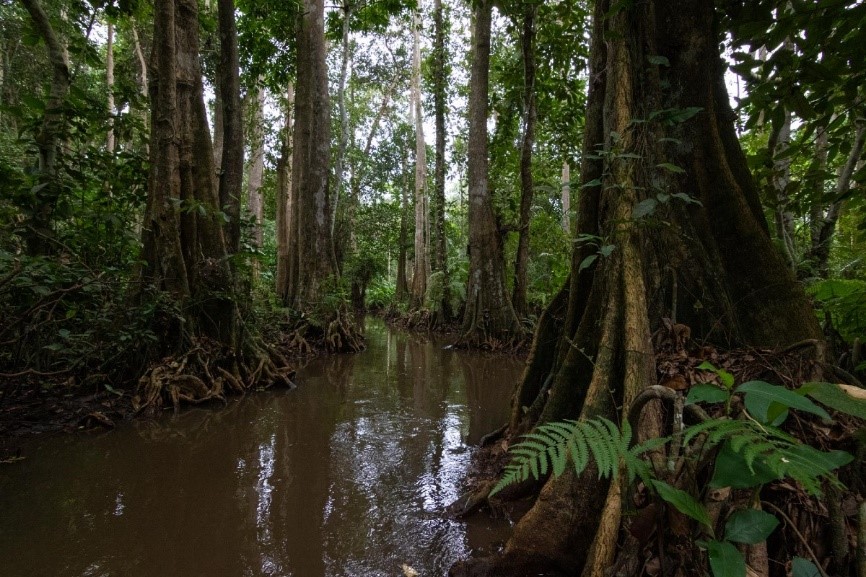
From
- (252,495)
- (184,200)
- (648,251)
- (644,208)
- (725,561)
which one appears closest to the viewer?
(725,561)

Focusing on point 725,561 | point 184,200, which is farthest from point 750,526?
point 184,200

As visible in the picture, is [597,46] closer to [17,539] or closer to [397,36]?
[17,539]

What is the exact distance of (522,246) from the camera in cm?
957

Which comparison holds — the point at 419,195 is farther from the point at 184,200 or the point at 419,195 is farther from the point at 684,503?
the point at 684,503

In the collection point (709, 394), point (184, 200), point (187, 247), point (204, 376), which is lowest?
point (204, 376)

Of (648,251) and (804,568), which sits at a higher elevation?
(648,251)

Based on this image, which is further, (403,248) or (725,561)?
(403,248)

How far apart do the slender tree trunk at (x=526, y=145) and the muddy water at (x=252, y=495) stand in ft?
16.9

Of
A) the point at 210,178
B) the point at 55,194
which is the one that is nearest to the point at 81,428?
the point at 55,194

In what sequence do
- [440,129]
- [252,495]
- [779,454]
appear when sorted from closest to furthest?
[779,454] → [252,495] → [440,129]

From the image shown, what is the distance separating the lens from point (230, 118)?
308 inches

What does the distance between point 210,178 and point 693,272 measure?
18.3ft

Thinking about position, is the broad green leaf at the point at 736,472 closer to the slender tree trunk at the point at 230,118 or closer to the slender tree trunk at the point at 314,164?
the slender tree trunk at the point at 230,118

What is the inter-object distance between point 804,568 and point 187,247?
596 cm
